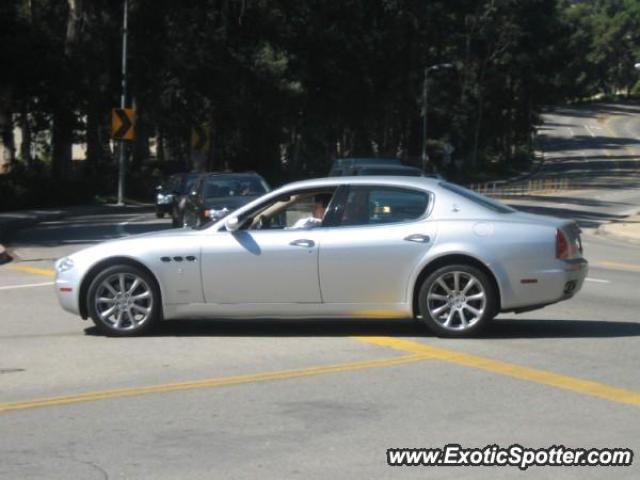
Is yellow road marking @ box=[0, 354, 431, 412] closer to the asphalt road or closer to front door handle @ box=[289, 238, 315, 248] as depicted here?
the asphalt road

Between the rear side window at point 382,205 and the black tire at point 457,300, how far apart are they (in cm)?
67

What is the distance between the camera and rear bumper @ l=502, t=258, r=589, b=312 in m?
10.9

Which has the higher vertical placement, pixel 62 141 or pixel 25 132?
pixel 25 132

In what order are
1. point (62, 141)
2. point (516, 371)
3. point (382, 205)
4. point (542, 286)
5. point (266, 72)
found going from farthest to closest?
point (266, 72) < point (62, 141) < point (382, 205) < point (542, 286) < point (516, 371)

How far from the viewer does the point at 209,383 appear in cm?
914

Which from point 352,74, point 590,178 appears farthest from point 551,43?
point 352,74

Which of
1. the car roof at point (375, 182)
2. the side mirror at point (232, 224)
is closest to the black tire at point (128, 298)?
the side mirror at point (232, 224)

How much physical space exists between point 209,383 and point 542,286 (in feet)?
11.6

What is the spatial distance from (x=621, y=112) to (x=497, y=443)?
160477 millimetres

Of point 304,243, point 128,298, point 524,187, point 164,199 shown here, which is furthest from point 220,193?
point 524,187

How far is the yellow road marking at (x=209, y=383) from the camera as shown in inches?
336

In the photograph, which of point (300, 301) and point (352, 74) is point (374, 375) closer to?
point (300, 301)

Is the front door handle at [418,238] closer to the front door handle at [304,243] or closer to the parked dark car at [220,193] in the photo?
the front door handle at [304,243]

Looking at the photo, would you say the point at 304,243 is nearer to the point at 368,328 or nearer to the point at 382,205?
the point at 382,205
